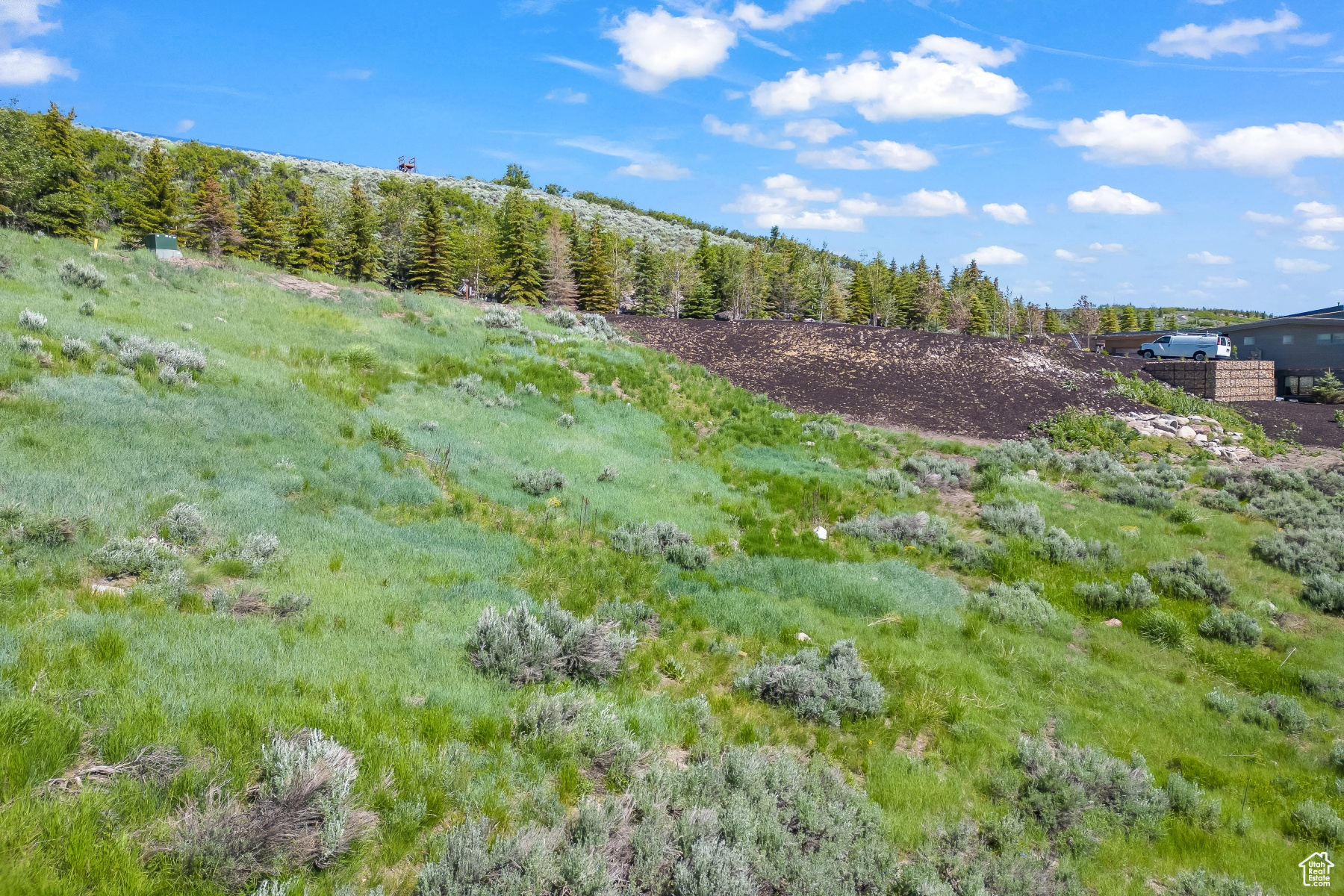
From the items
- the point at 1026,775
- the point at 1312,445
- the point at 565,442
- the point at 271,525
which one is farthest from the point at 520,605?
the point at 1312,445

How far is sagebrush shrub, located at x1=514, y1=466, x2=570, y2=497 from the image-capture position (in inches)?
416

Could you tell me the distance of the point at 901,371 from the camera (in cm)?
2556

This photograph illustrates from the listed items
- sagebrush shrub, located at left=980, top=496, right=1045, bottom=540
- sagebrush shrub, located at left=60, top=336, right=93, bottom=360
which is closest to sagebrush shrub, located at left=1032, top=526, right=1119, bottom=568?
sagebrush shrub, located at left=980, top=496, right=1045, bottom=540

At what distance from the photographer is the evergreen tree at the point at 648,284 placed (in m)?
49.8

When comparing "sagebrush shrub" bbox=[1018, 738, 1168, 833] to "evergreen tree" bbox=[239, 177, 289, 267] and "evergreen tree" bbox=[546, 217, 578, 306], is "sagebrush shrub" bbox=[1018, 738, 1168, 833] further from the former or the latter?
"evergreen tree" bbox=[239, 177, 289, 267]

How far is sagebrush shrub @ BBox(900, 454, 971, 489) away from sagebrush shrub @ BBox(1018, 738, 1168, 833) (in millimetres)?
9468

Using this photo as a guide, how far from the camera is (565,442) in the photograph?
13.4 metres

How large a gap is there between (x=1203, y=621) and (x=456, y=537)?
10.0 m

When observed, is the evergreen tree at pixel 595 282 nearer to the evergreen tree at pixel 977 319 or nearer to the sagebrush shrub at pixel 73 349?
the sagebrush shrub at pixel 73 349

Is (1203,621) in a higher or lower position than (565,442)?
lower

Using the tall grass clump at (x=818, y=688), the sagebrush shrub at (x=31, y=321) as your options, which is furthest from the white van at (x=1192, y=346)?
the sagebrush shrub at (x=31, y=321)

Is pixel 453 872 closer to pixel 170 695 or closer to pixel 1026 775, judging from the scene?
pixel 170 695

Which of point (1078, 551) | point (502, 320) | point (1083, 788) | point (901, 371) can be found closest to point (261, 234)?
point (502, 320)

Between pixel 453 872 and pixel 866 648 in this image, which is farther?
pixel 866 648
